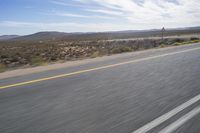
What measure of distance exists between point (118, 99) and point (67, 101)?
3.39ft

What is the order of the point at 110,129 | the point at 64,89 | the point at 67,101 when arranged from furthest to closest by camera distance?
1. the point at 64,89
2. the point at 67,101
3. the point at 110,129

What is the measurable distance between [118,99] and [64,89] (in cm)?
158

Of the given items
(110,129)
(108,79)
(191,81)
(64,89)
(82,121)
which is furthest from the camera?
(108,79)

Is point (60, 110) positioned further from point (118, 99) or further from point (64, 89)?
point (64, 89)

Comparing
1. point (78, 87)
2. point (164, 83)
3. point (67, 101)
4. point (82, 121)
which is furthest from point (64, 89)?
point (164, 83)

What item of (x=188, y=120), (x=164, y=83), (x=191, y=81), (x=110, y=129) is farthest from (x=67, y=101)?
(x=191, y=81)

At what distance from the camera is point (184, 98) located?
4613 mm

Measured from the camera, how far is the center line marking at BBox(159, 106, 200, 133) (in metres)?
3.22

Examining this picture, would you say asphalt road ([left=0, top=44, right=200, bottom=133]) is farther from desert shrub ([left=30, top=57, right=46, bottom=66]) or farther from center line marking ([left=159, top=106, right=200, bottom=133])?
desert shrub ([left=30, top=57, right=46, bottom=66])

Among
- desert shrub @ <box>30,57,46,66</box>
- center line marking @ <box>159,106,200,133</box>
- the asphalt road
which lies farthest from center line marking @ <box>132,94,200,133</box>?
desert shrub @ <box>30,57,46,66</box>

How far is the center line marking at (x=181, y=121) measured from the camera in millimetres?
3216

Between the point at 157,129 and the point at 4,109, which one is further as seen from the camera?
the point at 4,109

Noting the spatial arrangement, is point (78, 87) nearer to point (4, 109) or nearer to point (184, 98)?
point (4, 109)

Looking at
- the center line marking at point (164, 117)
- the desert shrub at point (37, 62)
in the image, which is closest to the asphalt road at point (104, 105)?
the center line marking at point (164, 117)
